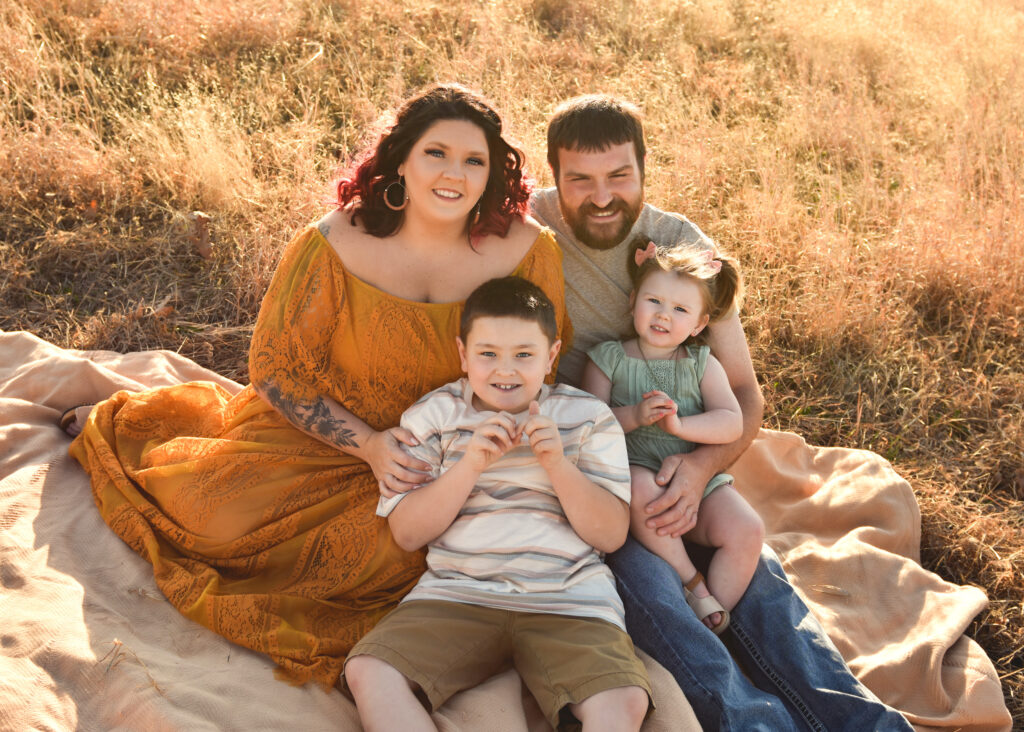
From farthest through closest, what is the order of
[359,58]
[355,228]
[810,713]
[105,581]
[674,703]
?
[359,58]
[355,228]
[105,581]
[810,713]
[674,703]

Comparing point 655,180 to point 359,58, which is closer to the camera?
point 655,180

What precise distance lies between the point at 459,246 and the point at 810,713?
1836 millimetres

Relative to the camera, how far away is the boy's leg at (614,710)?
7.52ft

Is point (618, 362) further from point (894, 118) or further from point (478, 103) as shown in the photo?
point (894, 118)

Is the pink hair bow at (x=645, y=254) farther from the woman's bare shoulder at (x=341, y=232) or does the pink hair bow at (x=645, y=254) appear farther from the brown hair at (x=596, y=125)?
the woman's bare shoulder at (x=341, y=232)

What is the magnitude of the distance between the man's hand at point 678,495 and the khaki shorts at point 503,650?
481 mm

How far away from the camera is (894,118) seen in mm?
6797

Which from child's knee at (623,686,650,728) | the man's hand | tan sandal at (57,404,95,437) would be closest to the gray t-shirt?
the man's hand

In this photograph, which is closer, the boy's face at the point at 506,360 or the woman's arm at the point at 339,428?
the boy's face at the point at 506,360

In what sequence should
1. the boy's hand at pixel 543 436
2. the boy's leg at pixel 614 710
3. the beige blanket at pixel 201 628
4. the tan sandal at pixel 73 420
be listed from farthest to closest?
the tan sandal at pixel 73 420 → the boy's hand at pixel 543 436 → the beige blanket at pixel 201 628 → the boy's leg at pixel 614 710

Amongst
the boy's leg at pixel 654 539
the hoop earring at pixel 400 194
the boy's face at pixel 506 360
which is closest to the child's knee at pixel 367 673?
the boy's face at pixel 506 360

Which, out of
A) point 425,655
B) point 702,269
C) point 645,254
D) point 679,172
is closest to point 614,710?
point 425,655

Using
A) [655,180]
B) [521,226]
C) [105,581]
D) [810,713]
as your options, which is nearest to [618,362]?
Result: [521,226]

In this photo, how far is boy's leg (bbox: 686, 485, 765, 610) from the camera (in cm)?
293
